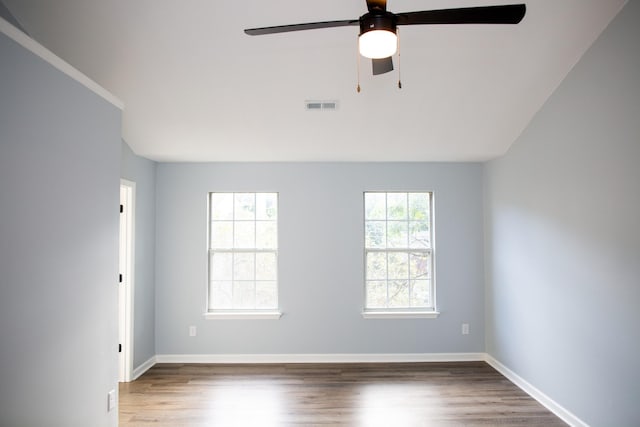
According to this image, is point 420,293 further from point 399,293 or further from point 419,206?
point 419,206

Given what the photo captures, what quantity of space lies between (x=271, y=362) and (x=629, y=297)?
348 centimetres

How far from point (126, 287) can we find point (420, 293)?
3256 millimetres

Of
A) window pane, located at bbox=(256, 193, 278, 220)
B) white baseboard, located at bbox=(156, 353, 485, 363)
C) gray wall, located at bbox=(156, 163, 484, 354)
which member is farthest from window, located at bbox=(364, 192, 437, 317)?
window pane, located at bbox=(256, 193, 278, 220)

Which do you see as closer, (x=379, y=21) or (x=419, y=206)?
(x=379, y=21)

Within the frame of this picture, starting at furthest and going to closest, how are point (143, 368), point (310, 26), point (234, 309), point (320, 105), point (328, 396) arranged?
point (234, 309) < point (143, 368) < point (328, 396) < point (320, 105) < point (310, 26)

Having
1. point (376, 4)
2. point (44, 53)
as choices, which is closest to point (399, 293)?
point (376, 4)

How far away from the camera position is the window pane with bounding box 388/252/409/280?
4.84 meters

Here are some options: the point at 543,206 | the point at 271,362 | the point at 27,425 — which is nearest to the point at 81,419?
the point at 27,425

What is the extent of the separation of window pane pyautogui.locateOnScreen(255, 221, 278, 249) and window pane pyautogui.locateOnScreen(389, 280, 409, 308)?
58.4 inches

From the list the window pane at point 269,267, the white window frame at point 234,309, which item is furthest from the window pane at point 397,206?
the window pane at point 269,267

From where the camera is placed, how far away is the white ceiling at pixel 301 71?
8.81ft

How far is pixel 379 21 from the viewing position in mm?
1673

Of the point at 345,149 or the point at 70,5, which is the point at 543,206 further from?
the point at 70,5

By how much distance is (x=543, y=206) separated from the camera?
3613 mm
